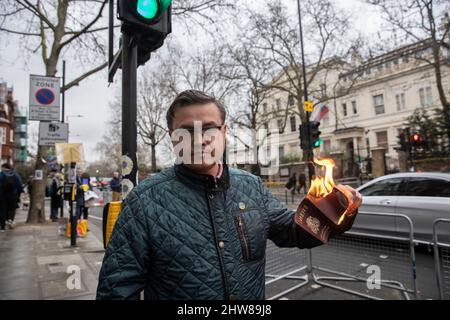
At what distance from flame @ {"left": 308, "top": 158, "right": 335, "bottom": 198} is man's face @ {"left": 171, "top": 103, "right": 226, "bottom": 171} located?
1.78ft

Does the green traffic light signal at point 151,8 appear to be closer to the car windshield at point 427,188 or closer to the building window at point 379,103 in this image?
the car windshield at point 427,188

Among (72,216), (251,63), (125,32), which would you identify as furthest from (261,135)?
(125,32)

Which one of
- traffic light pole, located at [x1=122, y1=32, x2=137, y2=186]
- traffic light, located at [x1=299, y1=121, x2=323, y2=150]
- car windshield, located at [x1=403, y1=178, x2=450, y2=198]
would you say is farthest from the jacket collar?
traffic light, located at [x1=299, y1=121, x2=323, y2=150]

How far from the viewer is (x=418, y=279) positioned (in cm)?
448

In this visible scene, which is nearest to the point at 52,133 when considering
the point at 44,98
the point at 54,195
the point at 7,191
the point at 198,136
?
the point at 44,98

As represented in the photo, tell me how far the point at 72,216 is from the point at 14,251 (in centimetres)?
135

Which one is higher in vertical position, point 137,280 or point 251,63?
point 251,63

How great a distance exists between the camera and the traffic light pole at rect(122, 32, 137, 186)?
254 cm

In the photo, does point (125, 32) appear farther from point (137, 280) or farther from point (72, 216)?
point (72, 216)

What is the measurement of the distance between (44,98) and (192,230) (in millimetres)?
7587

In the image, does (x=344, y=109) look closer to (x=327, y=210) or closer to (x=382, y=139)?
(x=382, y=139)

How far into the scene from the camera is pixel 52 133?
796 centimetres

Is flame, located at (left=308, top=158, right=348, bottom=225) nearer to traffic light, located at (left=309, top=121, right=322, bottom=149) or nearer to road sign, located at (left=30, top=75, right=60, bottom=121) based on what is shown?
road sign, located at (left=30, top=75, right=60, bottom=121)

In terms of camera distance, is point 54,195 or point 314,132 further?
point 54,195
